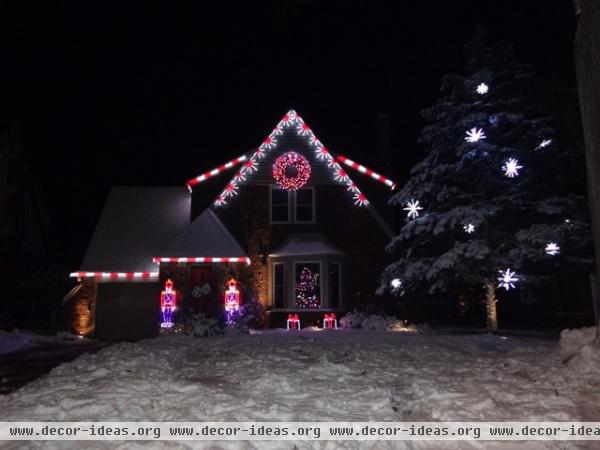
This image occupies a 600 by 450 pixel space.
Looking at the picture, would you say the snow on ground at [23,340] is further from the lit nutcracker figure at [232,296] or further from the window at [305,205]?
the window at [305,205]

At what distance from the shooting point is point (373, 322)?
19.1 meters

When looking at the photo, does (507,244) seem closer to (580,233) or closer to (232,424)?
(580,233)

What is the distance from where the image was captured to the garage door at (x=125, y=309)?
20.8 meters

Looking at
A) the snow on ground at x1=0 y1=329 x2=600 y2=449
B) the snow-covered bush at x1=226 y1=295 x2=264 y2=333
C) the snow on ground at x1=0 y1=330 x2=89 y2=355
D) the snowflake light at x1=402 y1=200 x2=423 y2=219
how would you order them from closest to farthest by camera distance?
the snow on ground at x1=0 y1=329 x2=600 y2=449, the snow on ground at x1=0 y1=330 x2=89 y2=355, the snowflake light at x1=402 y1=200 x2=423 y2=219, the snow-covered bush at x1=226 y1=295 x2=264 y2=333

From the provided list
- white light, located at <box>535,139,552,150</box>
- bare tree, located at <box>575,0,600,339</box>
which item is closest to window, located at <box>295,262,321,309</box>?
white light, located at <box>535,139,552,150</box>

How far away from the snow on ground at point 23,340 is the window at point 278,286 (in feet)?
23.7

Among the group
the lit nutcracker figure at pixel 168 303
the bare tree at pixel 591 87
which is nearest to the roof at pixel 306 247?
the lit nutcracker figure at pixel 168 303

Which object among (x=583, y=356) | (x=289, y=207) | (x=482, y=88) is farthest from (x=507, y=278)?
(x=289, y=207)

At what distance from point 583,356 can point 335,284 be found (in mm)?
13183

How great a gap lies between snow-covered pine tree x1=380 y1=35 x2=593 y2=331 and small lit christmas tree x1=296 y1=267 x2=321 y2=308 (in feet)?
12.8

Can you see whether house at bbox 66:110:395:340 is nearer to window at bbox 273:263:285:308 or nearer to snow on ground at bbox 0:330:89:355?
window at bbox 273:263:285:308

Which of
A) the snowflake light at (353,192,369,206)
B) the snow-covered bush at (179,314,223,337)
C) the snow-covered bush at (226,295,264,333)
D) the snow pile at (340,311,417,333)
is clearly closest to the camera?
the snow-covered bush at (179,314,223,337)

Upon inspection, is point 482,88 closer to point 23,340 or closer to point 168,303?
point 168,303

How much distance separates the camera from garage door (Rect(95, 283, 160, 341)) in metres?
20.8
